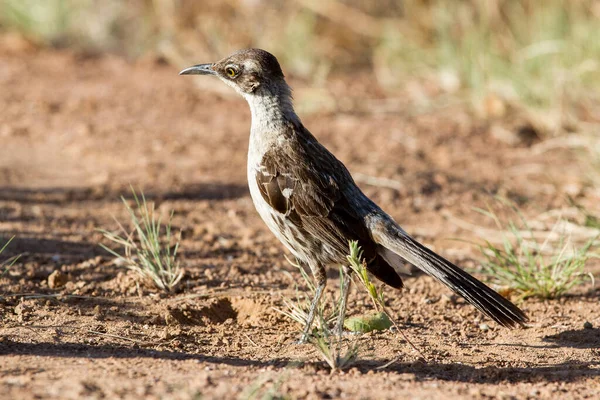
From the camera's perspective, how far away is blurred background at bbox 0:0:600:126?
993 centimetres

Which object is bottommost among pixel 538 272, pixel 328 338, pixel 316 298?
pixel 328 338

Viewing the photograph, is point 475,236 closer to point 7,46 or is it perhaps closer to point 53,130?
point 53,130

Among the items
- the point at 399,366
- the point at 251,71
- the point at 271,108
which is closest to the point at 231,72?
the point at 251,71

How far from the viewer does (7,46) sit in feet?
39.1

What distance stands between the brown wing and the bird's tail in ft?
0.58

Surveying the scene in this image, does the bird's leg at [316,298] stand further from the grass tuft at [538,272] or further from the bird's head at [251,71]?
the bird's head at [251,71]

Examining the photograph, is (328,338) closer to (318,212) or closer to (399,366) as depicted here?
(399,366)

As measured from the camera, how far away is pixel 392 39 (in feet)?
38.5

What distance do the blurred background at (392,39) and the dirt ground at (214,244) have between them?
1.30 ft

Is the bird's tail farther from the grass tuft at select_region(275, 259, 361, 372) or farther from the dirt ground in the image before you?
the grass tuft at select_region(275, 259, 361, 372)

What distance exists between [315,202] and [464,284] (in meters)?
1.07

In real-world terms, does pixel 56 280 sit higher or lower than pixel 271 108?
lower

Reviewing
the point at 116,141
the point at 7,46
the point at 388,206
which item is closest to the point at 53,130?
the point at 116,141

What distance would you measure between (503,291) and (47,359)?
126 inches
